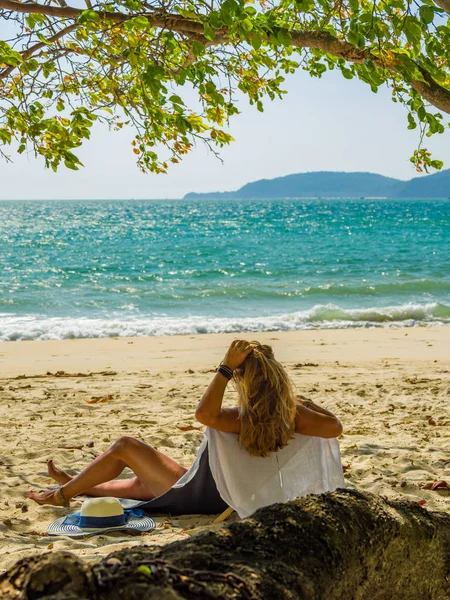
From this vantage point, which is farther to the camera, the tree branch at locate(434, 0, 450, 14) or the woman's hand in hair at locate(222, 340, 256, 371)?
the tree branch at locate(434, 0, 450, 14)

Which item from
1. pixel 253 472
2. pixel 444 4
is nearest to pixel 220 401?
pixel 253 472

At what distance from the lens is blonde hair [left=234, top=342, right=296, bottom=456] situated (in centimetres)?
395

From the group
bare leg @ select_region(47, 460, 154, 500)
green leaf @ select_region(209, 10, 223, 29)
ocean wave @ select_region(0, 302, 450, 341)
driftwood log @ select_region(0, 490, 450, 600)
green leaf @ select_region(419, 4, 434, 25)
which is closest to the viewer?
driftwood log @ select_region(0, 490, 450, 600)

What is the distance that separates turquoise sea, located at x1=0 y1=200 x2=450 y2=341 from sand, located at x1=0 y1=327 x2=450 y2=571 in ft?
9.51

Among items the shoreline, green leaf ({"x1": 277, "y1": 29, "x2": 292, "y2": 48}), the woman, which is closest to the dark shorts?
the woman

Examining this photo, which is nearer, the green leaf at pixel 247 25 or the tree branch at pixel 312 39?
the green leaf at pixel 247 25

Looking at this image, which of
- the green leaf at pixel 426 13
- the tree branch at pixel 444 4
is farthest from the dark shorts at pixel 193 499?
the tree branch at pixel 444 4

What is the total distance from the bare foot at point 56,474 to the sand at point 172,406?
0.18 metres

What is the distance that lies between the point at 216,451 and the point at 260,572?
245 cm

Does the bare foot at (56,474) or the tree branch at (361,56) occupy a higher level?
the tree branch at (361,56)

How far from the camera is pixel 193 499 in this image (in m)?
4.67

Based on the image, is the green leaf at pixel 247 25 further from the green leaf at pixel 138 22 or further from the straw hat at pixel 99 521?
the straw hat at pixel 99 521

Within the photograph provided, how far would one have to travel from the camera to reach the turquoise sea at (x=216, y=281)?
1761 cm

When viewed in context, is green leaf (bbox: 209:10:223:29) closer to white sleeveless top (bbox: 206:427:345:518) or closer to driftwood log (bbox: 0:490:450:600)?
white sleeveless top (bbox: 206:427:345:518)
